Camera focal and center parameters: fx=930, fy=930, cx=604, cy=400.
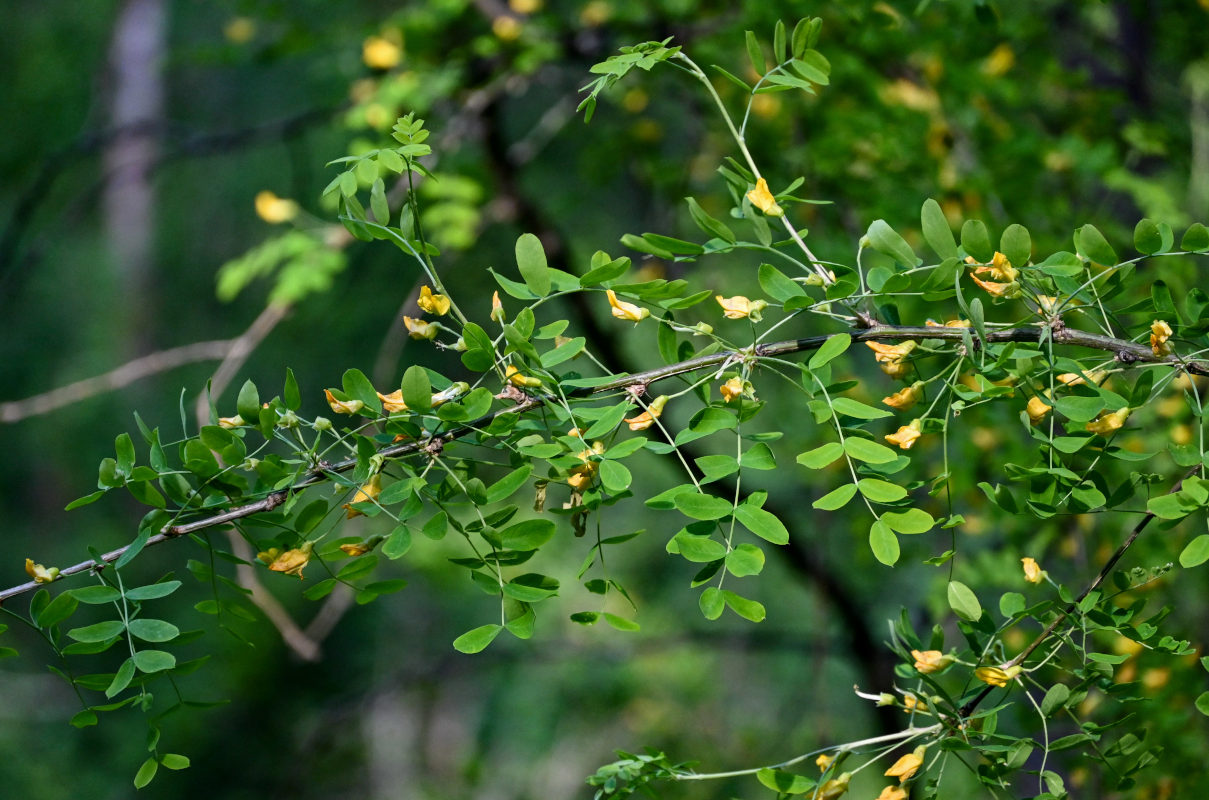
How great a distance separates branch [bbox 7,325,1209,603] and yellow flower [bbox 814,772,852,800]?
0.20 m

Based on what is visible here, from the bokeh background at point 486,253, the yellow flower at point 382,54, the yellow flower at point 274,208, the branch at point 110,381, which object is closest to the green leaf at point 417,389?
the bokeh background at point 486,253

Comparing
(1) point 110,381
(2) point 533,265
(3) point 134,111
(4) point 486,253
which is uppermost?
(2) point 533,265

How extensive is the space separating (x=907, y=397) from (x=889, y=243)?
7cm

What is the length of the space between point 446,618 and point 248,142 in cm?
435

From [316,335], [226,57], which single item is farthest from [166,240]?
[226,57]

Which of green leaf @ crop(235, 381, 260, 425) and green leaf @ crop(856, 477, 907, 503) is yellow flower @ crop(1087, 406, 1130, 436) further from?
green leaf @ crop(235, 381, 260, 425)

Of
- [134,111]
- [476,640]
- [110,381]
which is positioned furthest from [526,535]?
[134,111]

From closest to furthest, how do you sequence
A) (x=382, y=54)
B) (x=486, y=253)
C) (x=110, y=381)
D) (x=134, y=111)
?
(x=110, y=381)
(x=382, y=54)
(x=486, y=253)
(x=134, y=111)

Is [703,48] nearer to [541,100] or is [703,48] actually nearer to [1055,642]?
[1055,642]

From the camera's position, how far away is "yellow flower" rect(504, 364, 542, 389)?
0.41 m

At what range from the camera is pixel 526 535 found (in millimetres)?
438

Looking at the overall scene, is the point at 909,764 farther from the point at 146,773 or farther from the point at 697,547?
the point at 146,773

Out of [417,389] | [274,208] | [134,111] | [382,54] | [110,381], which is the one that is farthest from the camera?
[134,111]

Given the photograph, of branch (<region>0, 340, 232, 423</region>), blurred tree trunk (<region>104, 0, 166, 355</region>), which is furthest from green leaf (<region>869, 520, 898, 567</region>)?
blurred tree trunk (<region>104, 0, 166, 355</region>)
